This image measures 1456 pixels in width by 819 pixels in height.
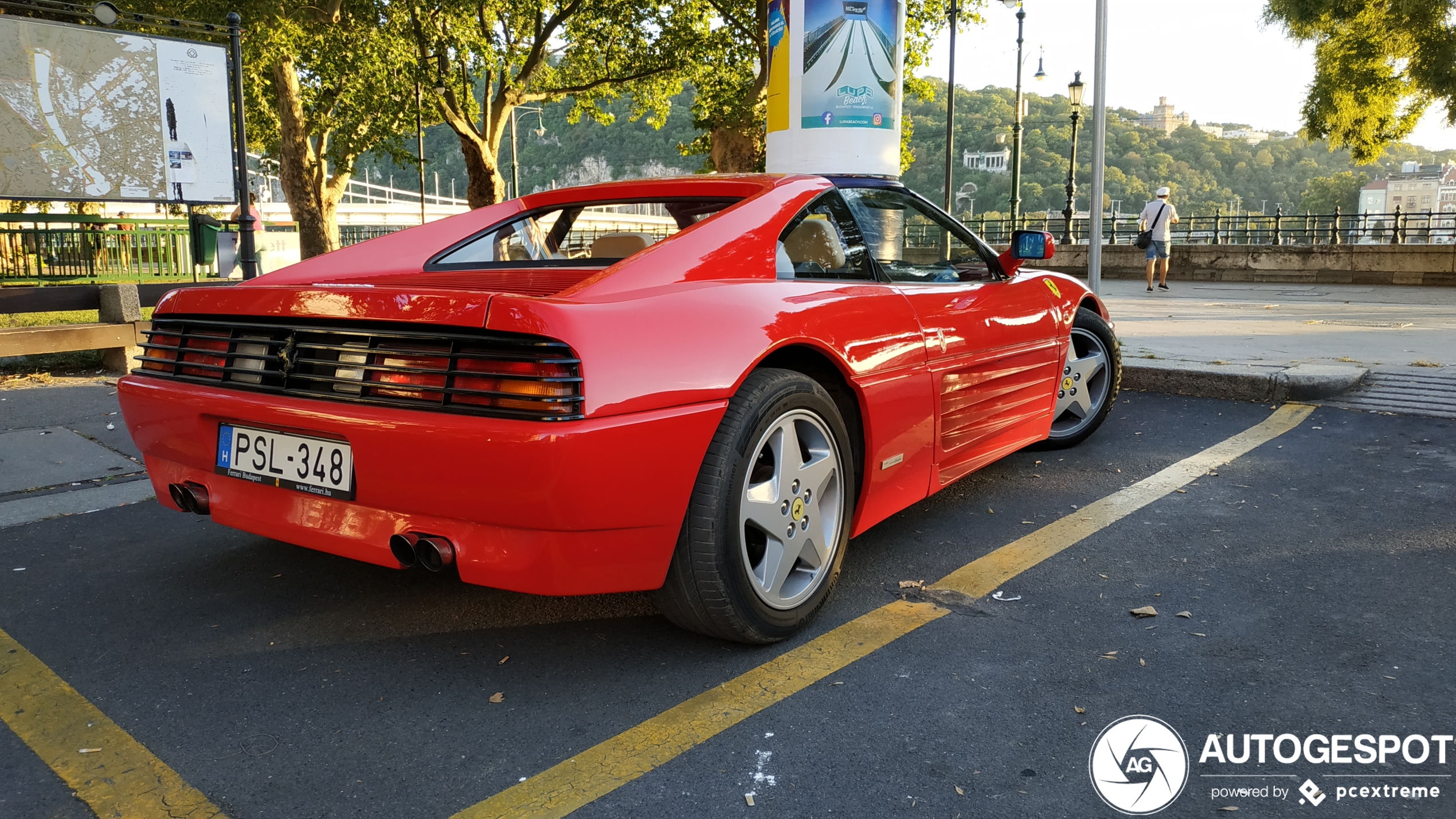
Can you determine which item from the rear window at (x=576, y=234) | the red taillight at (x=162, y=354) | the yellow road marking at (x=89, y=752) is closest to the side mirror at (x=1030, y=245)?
the rear window at (x=576, y=234)

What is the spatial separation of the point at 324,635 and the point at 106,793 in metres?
0.79

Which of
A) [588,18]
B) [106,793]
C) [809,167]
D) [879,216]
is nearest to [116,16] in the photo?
[809,167]

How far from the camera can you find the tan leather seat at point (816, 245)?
3.07 metres

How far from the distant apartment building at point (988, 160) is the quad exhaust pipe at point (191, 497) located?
37.1m

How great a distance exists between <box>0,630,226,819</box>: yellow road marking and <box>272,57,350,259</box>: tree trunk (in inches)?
818

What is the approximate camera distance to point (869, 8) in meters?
7.78

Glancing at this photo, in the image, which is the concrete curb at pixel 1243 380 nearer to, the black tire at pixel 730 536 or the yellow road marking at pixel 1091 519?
the yellow road marking at pixel 1091 519

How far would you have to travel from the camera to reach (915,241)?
11.5ft

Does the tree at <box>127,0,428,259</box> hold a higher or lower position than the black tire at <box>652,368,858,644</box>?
higher

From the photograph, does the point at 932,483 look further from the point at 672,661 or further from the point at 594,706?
the point at 594,706

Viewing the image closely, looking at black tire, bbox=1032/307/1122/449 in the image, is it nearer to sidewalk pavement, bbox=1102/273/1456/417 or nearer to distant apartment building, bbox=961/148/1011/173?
sidewalk pavement, bbox=1102/273/1456/417

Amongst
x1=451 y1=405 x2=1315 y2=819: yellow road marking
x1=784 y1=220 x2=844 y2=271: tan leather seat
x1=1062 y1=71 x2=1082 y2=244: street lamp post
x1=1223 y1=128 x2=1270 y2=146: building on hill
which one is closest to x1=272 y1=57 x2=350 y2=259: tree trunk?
x1=1062 y1=71 x2=1082 y2=244: street lamp post

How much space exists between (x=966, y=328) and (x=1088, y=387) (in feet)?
6.28

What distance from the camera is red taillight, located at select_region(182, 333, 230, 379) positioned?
2.73 meters
